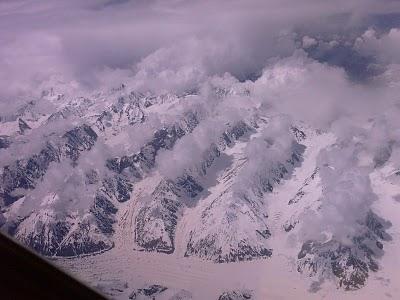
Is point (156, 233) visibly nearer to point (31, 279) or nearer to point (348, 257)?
point (348, 257)

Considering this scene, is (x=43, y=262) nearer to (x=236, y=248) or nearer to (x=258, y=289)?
(x=258, y=289)

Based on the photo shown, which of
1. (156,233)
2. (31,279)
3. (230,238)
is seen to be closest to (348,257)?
(230,238)

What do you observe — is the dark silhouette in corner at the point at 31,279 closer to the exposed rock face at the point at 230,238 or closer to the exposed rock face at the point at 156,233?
the exposed rock face at the point at 230,238

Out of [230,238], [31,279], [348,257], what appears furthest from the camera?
[230,238]

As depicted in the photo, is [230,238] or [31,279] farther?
[230,238]

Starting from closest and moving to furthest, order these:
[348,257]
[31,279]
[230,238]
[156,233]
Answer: [31,279] → [348,257] → [230,238] → [156,233]

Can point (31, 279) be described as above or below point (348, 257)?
above

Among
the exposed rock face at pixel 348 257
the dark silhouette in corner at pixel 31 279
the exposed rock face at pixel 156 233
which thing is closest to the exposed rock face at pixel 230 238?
the exposed rock face at pixel 156 233

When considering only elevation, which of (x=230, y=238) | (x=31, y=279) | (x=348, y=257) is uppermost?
(x=31, y=279)

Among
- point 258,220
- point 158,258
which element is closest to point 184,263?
point 158,258
